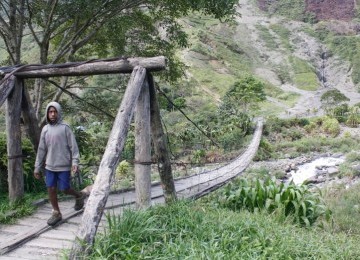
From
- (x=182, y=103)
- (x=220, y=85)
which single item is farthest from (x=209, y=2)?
(x=220, y=85)

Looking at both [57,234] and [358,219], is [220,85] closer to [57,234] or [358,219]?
[358,219]

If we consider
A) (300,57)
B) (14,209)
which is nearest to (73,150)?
(14,209)

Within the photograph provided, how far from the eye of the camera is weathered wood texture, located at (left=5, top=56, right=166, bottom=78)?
11.8 ft

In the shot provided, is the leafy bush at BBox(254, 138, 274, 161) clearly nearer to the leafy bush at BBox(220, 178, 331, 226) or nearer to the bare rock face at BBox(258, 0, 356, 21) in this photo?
the leafy bush at BBox(220, 178, 331, 226)

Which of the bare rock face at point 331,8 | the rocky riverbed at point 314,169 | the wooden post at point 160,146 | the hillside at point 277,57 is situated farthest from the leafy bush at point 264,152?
the bare rock face at point 331,8

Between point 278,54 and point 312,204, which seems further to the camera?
point 278,54

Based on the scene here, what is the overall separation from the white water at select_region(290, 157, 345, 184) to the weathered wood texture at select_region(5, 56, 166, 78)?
37.9 feet

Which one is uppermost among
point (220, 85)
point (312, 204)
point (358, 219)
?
point (220, 85)

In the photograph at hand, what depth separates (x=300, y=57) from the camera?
6488cm

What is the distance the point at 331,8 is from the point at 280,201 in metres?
86.2

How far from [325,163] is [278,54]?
163 feet

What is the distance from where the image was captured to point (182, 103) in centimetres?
2844

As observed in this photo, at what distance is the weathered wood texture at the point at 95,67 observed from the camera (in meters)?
3.60

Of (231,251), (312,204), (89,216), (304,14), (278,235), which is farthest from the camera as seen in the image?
(304,14)
